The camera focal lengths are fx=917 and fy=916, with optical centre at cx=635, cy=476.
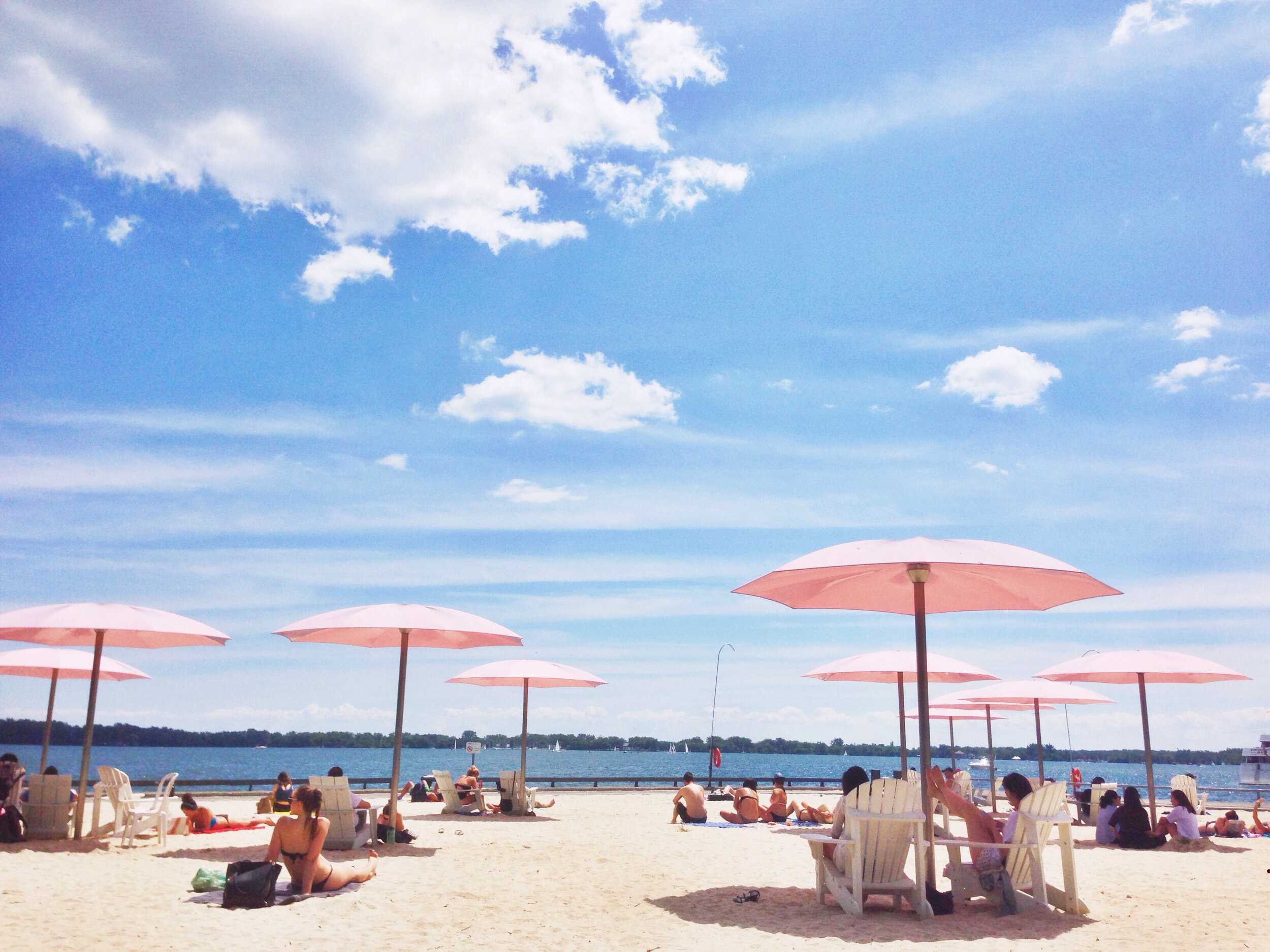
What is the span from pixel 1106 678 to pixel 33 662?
15026 mm

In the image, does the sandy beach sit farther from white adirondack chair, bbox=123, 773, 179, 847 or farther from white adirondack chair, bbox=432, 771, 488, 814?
white adirondack chair, bbox=432, 771, 488, 814

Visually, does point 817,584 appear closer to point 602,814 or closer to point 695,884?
point 695,884

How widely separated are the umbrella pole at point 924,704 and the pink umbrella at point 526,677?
29.9 feet

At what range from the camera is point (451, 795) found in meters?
15.6

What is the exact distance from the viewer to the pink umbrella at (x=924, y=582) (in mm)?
6762

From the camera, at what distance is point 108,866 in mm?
8688

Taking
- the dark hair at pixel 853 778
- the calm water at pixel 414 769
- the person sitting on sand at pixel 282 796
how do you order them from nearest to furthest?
the dark hair at pixel 853 778
the person sitting on sand at pixel 282 796
the calm water at pixel 414 769

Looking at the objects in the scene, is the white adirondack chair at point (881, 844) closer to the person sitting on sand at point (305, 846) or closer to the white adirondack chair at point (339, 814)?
the person sitting on sand at point (305, 846)

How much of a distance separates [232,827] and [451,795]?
153 inches

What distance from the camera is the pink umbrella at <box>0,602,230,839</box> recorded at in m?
9.48

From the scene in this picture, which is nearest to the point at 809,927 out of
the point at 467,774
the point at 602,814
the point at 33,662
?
the point at 602,814

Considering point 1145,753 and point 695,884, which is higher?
point 1145,753

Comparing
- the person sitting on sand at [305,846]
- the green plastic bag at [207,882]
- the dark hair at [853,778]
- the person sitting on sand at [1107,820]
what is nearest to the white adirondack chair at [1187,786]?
the person sitting on sand at [1107,820]

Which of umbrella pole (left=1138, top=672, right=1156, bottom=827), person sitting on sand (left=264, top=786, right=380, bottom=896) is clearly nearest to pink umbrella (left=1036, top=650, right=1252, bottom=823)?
umbrella pole (left=1138, top=672, right=1156, bottom=827)
